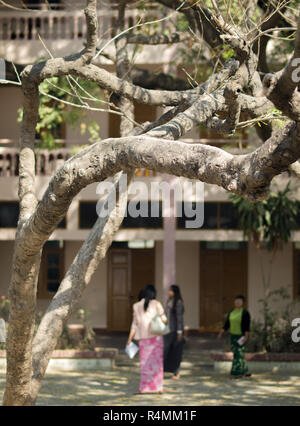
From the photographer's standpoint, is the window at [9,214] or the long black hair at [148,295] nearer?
the long black hair at [148,295]

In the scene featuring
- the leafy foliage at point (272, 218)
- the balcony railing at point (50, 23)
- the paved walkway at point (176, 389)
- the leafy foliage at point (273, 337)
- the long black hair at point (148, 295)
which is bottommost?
the paved walkway at point (176, 389)

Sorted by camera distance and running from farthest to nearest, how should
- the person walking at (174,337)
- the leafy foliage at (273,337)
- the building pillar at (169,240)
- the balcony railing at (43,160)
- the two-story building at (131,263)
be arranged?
the two-story building at (131,263) → the balcony railing at (43,160) → the building pillar at (169,240) → the leafy foliage at (273,337) → the person walking at (174,337)

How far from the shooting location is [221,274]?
20.7 m

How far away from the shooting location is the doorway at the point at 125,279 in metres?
20.7

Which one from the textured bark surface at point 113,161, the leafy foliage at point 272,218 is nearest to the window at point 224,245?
the leafy foliage at point 272,218

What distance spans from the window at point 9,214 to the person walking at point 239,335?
21.0 feet

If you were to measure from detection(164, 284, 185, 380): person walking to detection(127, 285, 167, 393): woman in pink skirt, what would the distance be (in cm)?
155

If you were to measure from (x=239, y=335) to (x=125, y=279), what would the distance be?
7526 mm

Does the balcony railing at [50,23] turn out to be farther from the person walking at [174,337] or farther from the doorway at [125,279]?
the person walking at [174,337]

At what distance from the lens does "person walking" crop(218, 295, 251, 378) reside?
13656 mm

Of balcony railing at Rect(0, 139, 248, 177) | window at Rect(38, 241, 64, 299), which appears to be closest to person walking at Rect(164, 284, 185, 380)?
balcony railing at Rect(0, 139, 248, 177)

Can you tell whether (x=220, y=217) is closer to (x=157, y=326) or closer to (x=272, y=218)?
(x=272, y=218)

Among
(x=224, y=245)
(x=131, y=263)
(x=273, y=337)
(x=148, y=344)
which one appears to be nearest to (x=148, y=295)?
(x=148, y=344)

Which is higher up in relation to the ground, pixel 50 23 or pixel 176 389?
pixel 50 23
